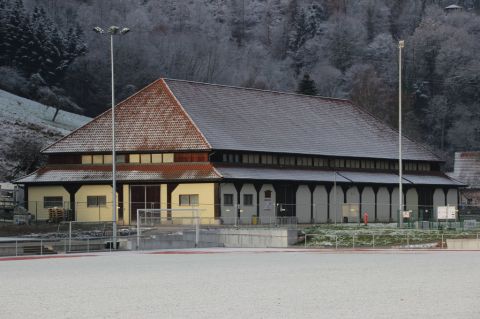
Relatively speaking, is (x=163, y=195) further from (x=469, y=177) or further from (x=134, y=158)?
(x=469, y=177)

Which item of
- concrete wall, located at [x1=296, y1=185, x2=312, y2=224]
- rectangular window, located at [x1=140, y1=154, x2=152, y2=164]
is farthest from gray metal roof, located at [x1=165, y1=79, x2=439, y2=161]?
rectangular window, located at [x1=140, y1=154, x2=152, y2=164]

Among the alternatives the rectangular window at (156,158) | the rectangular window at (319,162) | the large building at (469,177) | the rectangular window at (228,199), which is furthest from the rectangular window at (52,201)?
the large building at (469,177)

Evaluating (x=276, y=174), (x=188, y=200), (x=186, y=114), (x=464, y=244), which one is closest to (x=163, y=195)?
(x=188, y=200)

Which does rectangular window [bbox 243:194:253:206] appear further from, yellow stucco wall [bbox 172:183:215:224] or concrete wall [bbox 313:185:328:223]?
concrete wall [bbox 313:185:328:223]

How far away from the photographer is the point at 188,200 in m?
84.8

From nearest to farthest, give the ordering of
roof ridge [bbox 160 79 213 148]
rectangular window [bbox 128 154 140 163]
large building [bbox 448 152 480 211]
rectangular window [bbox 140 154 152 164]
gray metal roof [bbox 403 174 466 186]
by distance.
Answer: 1. roof ridge [bbox 160 79 213 148]
2. rectangular window [bbox 140 154 152 164]
3. rectangular window [bbox 128 154 140 163]
4. gray metal roof [bbox 403 174 466 186]
5. large building [bbox 448 152 480 211]

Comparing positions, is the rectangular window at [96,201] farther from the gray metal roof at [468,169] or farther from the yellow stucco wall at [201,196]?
the gray metal roof at [468,169]

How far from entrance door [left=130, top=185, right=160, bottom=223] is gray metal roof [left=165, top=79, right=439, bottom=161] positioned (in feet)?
18.9

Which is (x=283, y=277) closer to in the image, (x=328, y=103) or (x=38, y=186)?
(x=38, y=186)

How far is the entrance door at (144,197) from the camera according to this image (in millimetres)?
85688

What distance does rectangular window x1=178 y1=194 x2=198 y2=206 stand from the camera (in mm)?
84438

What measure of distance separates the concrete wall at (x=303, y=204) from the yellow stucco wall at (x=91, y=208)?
1499 cm

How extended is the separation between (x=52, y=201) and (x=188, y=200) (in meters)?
11.4

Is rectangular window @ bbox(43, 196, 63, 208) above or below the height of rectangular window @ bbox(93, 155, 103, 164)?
below
